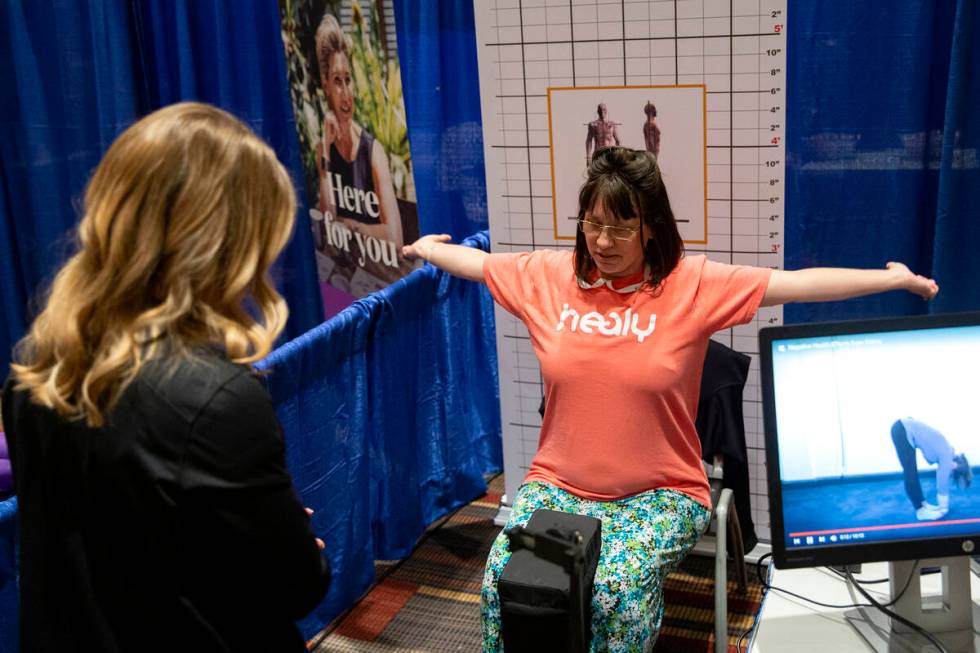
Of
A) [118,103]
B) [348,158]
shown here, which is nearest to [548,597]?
[348,158]

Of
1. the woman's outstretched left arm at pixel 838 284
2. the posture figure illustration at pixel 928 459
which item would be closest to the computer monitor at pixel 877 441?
the posture figure illustration at pixel 928 459

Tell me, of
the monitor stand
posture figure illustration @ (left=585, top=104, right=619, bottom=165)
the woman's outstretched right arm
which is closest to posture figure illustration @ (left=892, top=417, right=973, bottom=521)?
the monitor stand

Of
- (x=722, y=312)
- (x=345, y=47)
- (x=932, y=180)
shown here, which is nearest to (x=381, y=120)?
(x=345, y=47)

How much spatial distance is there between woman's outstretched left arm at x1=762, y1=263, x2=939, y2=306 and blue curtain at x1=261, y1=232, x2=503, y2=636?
1.18m

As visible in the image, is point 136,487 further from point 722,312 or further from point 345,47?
point 345,47

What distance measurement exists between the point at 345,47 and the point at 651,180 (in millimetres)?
1290

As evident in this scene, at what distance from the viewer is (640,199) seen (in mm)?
2201

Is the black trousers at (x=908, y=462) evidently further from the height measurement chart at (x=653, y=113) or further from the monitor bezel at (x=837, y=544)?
the height measurement chart at (x=653, y=113)

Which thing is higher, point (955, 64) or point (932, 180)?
point (955, 64)

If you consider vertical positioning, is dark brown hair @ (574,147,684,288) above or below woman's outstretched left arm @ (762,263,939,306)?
above

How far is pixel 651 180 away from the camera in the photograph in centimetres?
221

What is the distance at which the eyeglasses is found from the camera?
2.20 m

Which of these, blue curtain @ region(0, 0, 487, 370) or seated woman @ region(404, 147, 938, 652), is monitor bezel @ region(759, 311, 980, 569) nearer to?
seated woman @ region(404, 147, 938, 652)

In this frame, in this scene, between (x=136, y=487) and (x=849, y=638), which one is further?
(x=849, y=638)
